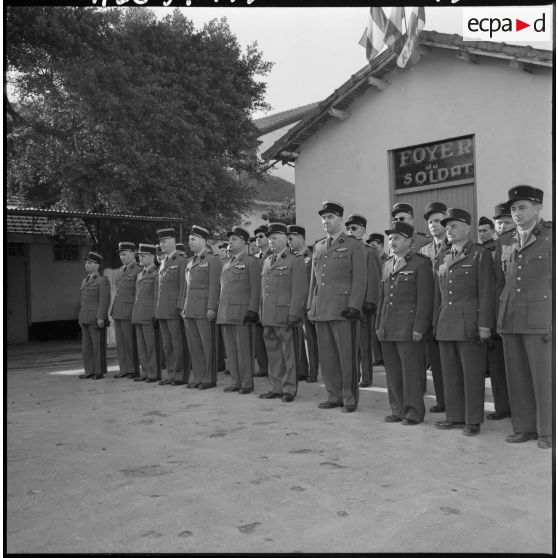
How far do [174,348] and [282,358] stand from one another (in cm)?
178

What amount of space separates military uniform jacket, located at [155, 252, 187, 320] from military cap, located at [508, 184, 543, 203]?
4367 millimetres

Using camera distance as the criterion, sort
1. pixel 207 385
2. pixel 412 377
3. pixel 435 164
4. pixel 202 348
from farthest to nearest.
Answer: pixel 435 164 < pixel 202 348 < pixel 207 385 < pixel 412 377

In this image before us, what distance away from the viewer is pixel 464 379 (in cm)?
506

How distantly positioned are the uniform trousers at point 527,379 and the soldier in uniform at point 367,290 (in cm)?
164

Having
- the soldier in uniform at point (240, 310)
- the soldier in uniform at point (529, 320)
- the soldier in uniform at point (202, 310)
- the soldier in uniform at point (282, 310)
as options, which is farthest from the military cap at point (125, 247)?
the soldier in uniform at point (529, 320)

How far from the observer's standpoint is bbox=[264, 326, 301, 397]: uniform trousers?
666 cm

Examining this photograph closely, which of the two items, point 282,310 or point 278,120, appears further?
point 278,120

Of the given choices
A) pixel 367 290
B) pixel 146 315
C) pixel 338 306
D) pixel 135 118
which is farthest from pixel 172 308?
pixel 135 118

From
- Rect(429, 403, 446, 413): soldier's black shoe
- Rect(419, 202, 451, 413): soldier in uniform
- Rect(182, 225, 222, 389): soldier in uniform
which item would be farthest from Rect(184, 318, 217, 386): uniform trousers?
Rect(429, 403, 446, 413): soldier's black shoe

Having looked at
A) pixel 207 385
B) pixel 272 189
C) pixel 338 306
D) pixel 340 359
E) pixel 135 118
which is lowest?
pixel 207 385

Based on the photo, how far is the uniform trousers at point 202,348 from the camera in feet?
25.0

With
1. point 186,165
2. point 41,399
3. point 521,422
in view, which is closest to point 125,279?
point 41,399

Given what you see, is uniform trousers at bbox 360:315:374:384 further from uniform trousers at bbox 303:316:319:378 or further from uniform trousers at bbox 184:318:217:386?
uniform trousers at bbox 184:318:217:386

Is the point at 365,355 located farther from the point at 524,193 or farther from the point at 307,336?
the point at 524,193
